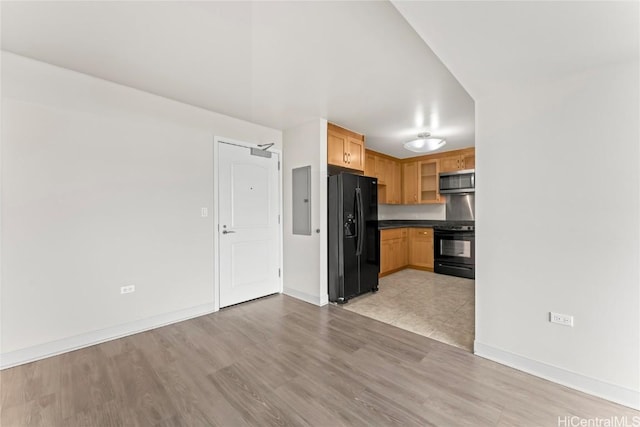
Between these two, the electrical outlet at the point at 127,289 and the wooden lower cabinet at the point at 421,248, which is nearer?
the electrical outlet at the point at 127,289

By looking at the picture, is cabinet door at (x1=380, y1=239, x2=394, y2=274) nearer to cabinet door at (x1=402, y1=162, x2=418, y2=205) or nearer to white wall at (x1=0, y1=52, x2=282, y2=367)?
cabinet door at (x1=402, y1=162, x2=418, y2=205)

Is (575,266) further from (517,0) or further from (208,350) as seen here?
(208,350)

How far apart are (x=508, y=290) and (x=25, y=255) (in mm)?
4017

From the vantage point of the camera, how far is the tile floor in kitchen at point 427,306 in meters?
2.72

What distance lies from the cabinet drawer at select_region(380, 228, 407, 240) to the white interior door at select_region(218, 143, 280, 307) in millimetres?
2057

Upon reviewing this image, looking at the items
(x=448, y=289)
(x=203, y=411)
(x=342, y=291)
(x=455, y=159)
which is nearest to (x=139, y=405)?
(x=203, y=411)

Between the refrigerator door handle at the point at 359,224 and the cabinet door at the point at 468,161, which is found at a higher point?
the cabinet door at the point at 468,161

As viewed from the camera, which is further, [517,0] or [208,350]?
[208,350]

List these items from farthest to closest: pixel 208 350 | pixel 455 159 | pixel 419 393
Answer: pixel 455 159
pixel 208 350
pixel 419 393

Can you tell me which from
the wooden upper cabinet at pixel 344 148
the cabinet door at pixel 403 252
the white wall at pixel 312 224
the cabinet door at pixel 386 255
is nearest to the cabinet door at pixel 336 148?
the wooden upper cabinet at pixel 344 148

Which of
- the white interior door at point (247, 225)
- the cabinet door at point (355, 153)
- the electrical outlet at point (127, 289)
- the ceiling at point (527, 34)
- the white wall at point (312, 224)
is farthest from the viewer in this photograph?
the cabinet door at point (355, 153)

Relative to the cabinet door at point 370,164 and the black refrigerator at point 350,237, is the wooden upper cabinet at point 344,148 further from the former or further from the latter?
the cabinet door at point 370,164

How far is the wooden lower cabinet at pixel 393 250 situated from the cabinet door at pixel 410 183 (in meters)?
0.83

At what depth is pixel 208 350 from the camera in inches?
94.2
